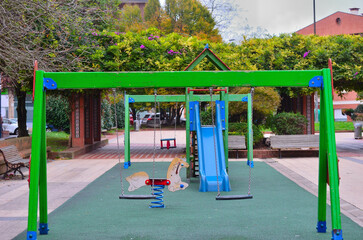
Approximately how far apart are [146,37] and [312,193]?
31.4ft

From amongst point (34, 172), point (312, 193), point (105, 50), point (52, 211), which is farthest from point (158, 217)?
point (105, 50)

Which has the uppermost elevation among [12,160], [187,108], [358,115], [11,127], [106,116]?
[106,116]

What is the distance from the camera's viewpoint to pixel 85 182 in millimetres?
10062

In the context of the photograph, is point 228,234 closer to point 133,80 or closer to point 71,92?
point 133,80

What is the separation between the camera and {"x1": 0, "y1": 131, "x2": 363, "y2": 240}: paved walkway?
6641mm

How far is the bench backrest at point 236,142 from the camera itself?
14828 mm

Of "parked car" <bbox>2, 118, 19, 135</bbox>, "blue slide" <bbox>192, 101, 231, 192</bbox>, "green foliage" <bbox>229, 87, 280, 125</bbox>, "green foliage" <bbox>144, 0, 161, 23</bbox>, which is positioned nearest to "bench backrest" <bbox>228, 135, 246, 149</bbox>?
"green foliage" <bbox>229, 87, 280, 125</bbox>

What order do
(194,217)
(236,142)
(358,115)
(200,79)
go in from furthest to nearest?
(358,115)
(236,142)
(194,217)
(200,79)

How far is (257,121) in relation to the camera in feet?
57.6

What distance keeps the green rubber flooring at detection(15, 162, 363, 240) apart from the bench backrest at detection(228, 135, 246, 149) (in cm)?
548

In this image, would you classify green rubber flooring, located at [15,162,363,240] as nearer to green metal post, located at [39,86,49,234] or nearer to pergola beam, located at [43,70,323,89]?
green metal post, located at [39,86,49,234]

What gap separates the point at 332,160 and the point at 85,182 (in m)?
6.91

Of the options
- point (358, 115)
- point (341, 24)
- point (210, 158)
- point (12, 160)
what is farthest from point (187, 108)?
point (341, 24)

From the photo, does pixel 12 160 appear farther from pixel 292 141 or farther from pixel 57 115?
pixel 57 115
